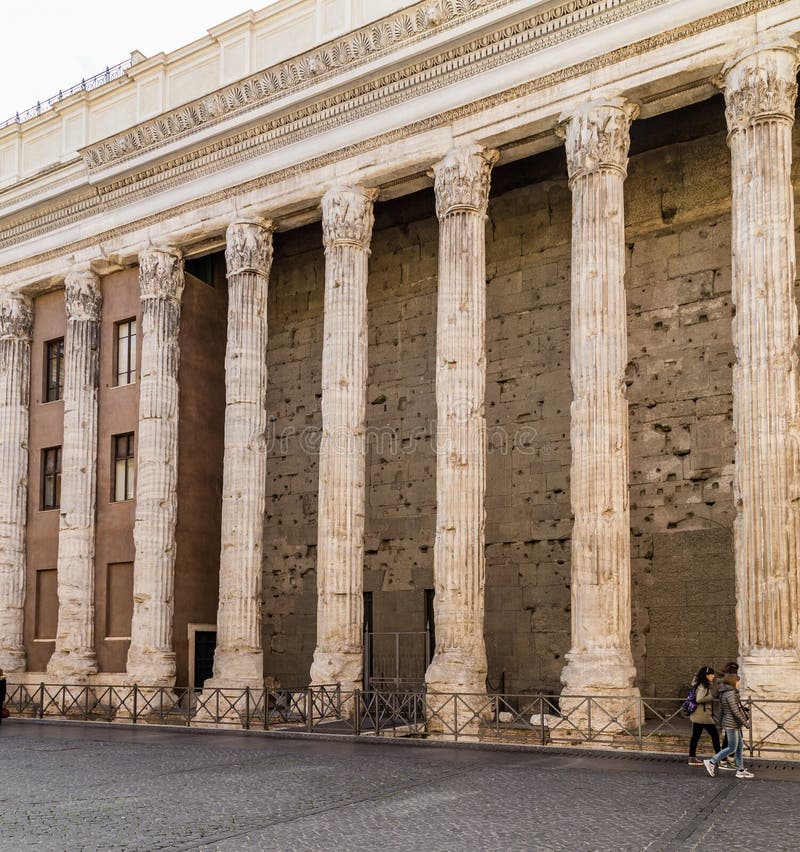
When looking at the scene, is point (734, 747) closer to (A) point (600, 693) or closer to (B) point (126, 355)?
(A) point (600, 693)

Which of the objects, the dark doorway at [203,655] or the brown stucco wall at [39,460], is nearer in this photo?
the dark doorway at [203,655]

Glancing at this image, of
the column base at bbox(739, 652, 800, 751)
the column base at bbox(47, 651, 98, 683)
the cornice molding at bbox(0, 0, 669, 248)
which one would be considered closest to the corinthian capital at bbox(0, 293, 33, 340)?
the cornice molding at bbox(0, 0, 669, 248)

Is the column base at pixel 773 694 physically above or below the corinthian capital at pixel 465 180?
below

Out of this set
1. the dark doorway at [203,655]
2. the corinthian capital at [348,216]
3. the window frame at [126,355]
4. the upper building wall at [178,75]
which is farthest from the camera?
the window frame at [126,355]

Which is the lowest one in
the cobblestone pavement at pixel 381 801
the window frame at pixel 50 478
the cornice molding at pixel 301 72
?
the cobblestone pavement at pixel 381 801

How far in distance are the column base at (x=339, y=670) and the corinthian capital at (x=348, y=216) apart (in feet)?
24.5

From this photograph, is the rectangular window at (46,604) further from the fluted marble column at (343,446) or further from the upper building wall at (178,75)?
the upper building wall at (178,75)

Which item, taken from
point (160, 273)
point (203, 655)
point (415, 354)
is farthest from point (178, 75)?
point (203, 655)

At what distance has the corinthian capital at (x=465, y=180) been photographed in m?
18.9

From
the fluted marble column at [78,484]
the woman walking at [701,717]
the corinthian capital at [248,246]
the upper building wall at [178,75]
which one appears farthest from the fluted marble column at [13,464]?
the woman walking at [701,717]

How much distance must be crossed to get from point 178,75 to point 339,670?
43.1 ft

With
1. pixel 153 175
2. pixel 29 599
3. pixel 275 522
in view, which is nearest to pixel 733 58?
pixel 153 175

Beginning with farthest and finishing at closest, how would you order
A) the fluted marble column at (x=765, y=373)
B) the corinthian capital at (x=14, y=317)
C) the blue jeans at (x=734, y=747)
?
the corinthian capital at (x=14, y=317) < the fluted marble column at (x=765, y=373) < the blue jeans at (x=734, y=747)

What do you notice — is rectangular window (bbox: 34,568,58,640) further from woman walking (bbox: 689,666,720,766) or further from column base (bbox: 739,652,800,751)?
woman walking (bbox: 689,666,720,766)
